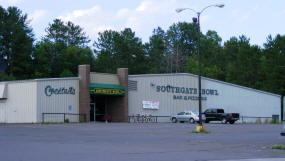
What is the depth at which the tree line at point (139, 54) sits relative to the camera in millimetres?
85438

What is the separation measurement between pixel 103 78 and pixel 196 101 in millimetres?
15698

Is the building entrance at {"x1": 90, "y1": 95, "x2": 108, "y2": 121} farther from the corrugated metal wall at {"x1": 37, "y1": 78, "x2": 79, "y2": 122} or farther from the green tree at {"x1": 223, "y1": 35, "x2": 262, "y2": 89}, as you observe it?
the green tree at {"x1": 223, "y1": 35, "x2": 262, "y2": 89}

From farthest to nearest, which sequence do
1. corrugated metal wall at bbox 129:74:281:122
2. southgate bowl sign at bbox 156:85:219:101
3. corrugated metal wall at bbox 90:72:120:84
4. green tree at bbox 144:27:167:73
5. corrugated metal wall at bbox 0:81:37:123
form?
green tree at bbox 144:27:167:73, southgate bowl sign at bbox 156:85:219:101, corrugated metal wall at bbox 129:74:281:122, corrugated metal wall at bbox 90:72:120:84, corrugated metal wall at bbox 0:81:37:123

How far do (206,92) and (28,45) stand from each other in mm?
39738

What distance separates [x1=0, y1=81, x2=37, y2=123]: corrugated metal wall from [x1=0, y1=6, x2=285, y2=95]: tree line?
80.6 feet

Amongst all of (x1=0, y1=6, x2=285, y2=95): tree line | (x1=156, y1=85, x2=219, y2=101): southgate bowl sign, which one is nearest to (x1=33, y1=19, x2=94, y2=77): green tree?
(x1=0, y1=6, x2=285, y2=95): tree line

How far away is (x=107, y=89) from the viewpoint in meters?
49.9

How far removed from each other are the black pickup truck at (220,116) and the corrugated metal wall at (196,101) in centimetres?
474

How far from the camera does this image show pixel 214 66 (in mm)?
98562

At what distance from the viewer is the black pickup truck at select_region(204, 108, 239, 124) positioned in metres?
53.0

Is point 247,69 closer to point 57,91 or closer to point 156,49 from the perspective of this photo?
point 156,49

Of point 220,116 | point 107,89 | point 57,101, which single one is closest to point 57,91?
point 57,101

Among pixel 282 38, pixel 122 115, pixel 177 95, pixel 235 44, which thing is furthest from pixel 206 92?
pixel 235 44

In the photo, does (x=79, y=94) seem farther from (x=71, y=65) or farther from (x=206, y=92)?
(x=71, y=65)
